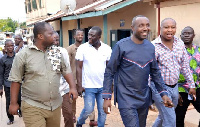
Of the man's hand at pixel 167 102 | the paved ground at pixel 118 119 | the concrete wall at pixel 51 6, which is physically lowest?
the paved ground at pixel 118 119

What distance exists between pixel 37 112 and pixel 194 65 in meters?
2.63

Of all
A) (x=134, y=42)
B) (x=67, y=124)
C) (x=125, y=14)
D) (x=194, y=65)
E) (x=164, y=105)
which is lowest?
(x=67, y=124)

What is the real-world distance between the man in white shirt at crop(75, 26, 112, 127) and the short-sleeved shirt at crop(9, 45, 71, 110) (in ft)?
5.10

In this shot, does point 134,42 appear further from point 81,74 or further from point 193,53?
point 81,74

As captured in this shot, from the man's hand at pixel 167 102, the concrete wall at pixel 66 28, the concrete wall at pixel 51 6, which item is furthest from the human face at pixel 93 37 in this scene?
the concrete wall at pixel 51 6

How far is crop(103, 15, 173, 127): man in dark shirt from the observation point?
3686 millimetres

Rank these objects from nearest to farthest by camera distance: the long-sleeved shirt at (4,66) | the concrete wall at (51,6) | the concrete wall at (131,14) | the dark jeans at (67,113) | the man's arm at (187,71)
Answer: the man's arm at (187,71) < the dark jeans at (67,113) < the long-sleeved shirt at (4,66) < the concrete wall at (131,14) < the concrete wall at (51,6)

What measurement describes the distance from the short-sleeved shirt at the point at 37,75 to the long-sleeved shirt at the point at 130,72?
0.66m

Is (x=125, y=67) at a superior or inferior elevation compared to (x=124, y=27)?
inferior

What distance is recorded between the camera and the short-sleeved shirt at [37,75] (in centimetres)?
351

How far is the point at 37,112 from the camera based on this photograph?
3594 millimetres

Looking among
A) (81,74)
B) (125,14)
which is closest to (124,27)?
(125,14)

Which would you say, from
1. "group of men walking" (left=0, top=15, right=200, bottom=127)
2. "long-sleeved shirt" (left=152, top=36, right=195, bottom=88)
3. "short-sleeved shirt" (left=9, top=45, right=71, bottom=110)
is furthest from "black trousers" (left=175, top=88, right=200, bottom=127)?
"short-sleeved shirt" (left=9, top=45, right=71, bottom=110)

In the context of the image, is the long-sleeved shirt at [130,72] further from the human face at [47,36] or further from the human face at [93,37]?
the human face at [93,37]
